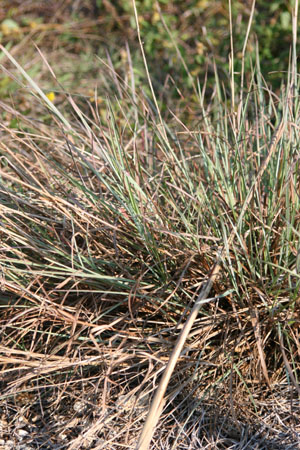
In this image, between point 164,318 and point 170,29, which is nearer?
point 164,318

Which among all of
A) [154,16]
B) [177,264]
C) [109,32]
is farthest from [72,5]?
[177,264]

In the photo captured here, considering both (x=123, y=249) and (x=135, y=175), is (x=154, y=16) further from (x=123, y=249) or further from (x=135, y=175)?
(x=123, y=249)

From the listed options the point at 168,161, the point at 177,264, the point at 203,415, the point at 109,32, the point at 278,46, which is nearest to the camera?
the point at 203,415

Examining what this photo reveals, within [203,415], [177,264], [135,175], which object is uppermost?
[135,175]

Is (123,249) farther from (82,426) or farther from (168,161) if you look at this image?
(82,426)

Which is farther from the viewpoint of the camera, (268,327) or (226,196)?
(226,196)

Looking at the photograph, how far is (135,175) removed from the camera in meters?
1.71

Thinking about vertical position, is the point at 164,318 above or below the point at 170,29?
below

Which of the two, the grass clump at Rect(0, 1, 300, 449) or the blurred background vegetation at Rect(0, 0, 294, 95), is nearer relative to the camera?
the grass clump at Rect(0, 1, 300, 449)

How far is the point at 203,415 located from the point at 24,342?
1.99ft

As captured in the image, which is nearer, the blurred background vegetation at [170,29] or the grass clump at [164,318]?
the grass clump at [164,318]

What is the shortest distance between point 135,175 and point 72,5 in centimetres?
235

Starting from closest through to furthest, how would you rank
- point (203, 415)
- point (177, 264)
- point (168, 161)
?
point (203, 415) → point (177, 264) → point (168, 161)

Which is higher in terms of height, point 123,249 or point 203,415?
point 123,249
